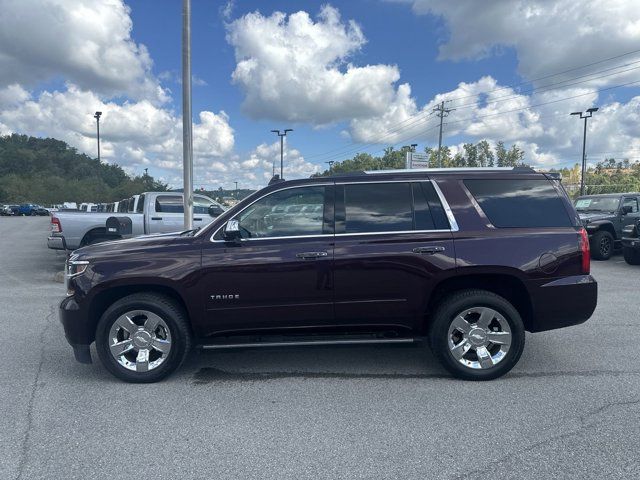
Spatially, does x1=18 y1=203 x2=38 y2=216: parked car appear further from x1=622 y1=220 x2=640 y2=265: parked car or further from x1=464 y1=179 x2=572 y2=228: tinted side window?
x1=464 y1=179 x2=572 y2=228: tinted side window

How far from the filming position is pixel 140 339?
4.20 m

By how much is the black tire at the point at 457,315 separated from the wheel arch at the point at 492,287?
0.12 m

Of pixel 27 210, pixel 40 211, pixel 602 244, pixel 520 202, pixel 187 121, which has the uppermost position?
pixel 187 121

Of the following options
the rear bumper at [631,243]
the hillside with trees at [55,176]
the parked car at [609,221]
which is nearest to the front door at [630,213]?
the parked car at [609,221]

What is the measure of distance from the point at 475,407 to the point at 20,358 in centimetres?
454

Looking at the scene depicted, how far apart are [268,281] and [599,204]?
12344 millimetres

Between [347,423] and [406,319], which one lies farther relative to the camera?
[406,319]

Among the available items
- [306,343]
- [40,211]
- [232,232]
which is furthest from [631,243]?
[40,211]

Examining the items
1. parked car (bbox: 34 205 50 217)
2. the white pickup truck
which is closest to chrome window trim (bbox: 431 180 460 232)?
the white pickup truck

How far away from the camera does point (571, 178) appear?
83250 millimetres

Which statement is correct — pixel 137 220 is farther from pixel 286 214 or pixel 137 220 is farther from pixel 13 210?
pixel 13 210

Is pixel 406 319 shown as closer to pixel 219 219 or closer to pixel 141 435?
pixel 219 219

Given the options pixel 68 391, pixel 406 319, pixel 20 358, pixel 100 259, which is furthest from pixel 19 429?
pixel 406 319

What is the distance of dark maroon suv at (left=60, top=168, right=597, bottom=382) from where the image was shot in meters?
4.15
